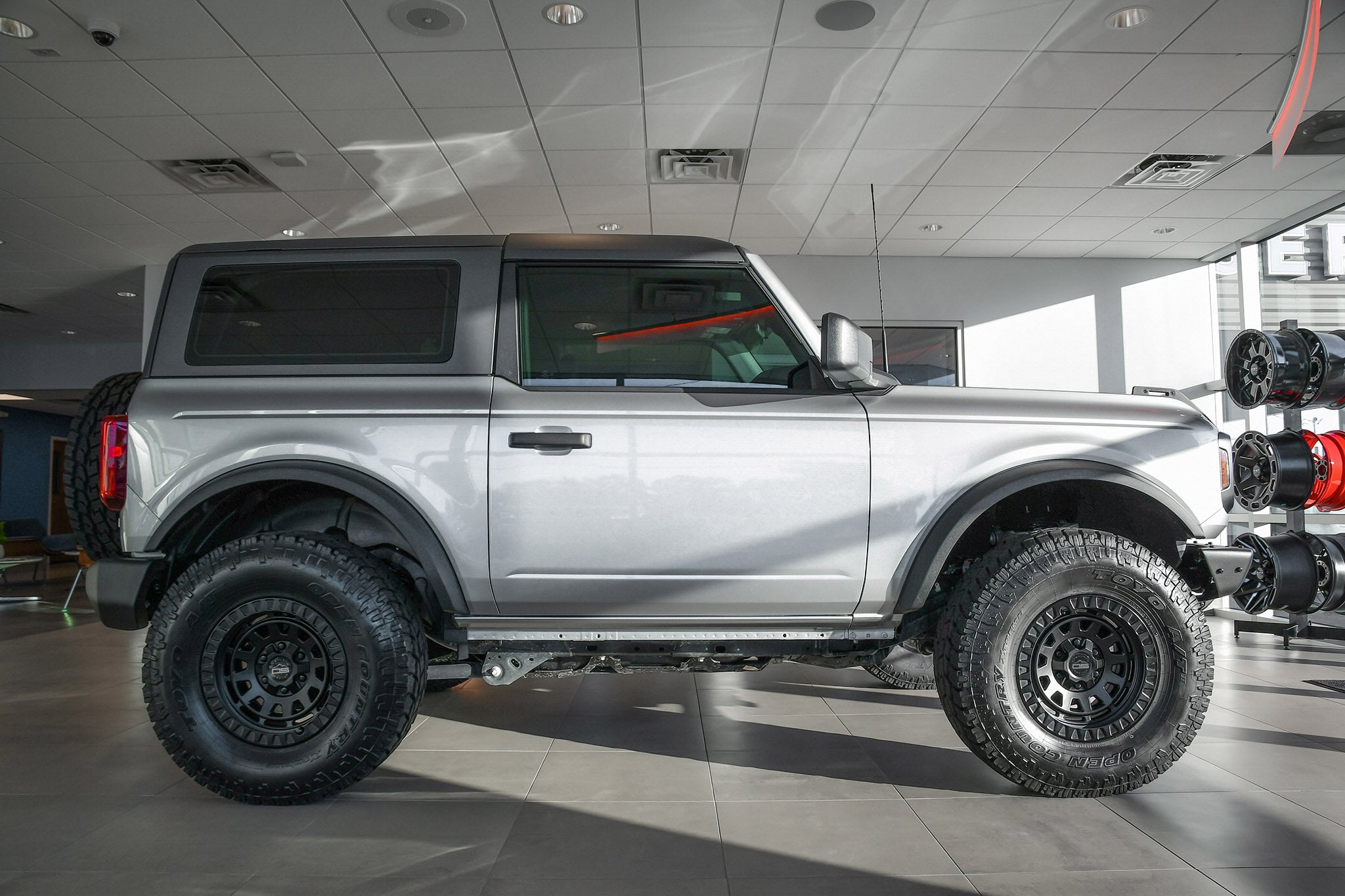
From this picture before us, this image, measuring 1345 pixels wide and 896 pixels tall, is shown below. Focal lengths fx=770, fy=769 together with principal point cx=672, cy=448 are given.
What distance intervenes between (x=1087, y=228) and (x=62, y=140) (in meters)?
8.86

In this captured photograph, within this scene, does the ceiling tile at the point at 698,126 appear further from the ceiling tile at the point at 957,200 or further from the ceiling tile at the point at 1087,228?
the ceiling tile at the point at 1087,228

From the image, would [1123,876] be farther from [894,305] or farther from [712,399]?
[894,305]

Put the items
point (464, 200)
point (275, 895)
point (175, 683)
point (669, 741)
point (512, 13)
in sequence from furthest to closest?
point (464, 200) < point (512, 13) < point (669, 741) < point (175, 683) < point (275, 895)

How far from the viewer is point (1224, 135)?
18.9 feet

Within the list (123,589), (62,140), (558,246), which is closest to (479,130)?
(62,140)

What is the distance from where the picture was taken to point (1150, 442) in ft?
8.31

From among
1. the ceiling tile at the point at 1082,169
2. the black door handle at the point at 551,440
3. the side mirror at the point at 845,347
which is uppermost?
the ceiling tile at the point at 1082,169

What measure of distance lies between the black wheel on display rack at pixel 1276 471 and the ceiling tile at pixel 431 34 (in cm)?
471

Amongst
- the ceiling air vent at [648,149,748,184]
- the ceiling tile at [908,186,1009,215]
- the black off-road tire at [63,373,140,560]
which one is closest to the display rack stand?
the ceiling tile at [908,186,1009,215]

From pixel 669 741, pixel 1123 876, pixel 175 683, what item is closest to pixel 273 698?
pixel 175 683

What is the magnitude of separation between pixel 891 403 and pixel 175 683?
238cm

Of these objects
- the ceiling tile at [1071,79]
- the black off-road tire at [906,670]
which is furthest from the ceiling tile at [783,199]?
the black off-road tire at [906,670]

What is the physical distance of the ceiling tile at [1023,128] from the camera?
5406 millimetres

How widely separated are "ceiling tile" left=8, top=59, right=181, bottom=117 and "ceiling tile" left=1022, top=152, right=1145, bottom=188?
21.4 feet
